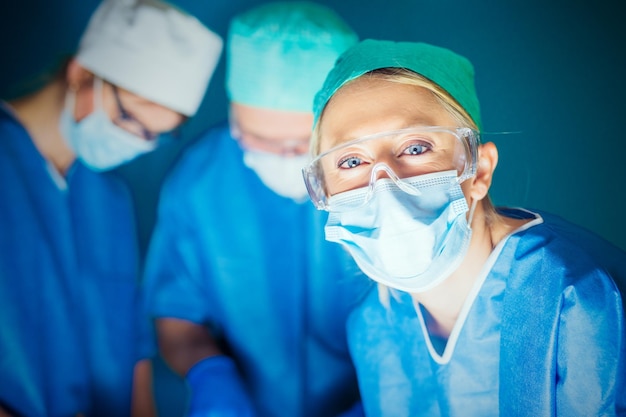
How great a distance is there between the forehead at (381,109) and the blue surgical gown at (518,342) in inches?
13.8

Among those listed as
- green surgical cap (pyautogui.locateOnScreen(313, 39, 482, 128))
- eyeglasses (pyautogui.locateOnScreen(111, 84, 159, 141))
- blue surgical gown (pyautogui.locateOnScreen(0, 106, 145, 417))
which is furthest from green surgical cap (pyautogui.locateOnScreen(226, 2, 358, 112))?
blue surgical gown (pyautogui.locateOnScreen(0, 106, 145, 417))

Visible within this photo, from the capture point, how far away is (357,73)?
1.05 metres

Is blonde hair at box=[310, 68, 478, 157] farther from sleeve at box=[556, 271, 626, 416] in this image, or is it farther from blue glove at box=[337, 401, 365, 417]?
blue glove at box=[337, 401, 365, 417]

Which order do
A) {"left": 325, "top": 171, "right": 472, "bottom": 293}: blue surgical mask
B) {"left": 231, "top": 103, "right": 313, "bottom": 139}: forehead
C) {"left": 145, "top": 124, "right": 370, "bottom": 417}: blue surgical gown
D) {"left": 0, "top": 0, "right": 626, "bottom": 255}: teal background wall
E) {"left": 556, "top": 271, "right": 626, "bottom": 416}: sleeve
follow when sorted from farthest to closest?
1. {"left": 145, "top": 124, "right": 370, "bottom": 417}: blue surgical gown
2. {"left": 231, "top": 103, "right": 313, "bottom": 139}: forehead
3. {"left": 0, "top": 0, "right": 626, "bottom": 255}: teal background wall
4. {"left": 325, "top": 171, "right": 472, "bottom": 293}: blue surgical mask
5. {"left": 556, "top": 271, "right": 626, "bottom": 416}: sleeve

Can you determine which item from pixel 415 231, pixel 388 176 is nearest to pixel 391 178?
pixel 388 176

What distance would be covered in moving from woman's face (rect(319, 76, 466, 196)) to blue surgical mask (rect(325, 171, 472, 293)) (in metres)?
0.04

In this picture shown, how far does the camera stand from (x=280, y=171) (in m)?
1.39

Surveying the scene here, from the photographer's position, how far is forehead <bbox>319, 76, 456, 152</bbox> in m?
1.03

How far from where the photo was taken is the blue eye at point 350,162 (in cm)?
108

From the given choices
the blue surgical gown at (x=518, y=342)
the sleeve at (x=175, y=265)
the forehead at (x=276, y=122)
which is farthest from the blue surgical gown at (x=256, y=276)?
the blue surgical gown at (x=518, y=342)

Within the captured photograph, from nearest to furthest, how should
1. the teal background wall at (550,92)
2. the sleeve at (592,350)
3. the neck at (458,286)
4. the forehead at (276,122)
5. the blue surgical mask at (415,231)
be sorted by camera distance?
the sleeve at (592,350) → the blue surgical mask at (415,231) → the neck at (458,286) → the teal background wall at (550,92) → the forehead at (276,122)

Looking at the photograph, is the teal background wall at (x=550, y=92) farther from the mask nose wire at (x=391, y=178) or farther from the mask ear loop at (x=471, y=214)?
the mask nose wire at (x=391, y=178)

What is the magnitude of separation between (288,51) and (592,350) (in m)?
1.04

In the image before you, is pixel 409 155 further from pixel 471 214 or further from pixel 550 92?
pixel 550 92
